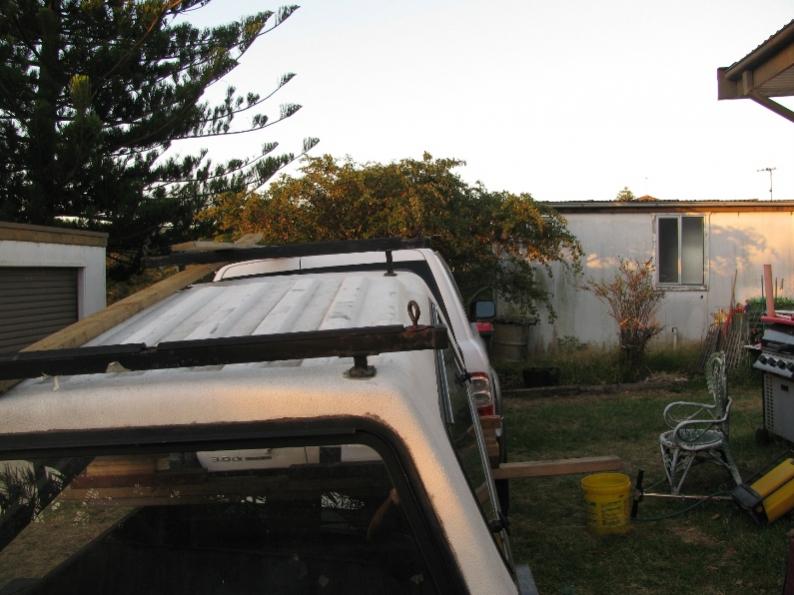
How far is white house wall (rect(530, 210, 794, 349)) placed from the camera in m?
13.7

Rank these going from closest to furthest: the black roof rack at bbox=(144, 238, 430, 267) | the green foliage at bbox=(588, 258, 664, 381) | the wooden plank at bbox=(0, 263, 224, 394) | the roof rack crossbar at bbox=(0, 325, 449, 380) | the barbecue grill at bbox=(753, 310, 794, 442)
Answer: the roof rack crossbar at bbox=(0, 325, 449, 380)
the wooden plank at bbox=(0, 263, 224, 394)
the black roof rack at bbox=(144, 238, 430, 267)
the barbecue grill at bbox=(753, 310, 794, 442)
the green foliage at bbox=(588, 258, 664, 381)

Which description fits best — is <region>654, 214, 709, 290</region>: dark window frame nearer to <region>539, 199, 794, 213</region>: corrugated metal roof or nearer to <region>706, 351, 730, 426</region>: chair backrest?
<region>539, 199, 794, 213</region>: corrugated metal roof

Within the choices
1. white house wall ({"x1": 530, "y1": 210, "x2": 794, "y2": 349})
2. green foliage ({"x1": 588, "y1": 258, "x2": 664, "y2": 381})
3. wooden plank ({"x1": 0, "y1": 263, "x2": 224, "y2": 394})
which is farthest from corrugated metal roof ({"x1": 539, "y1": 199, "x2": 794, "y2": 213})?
wooden plank ({"x1": 0, "y1": 263, "x2": 224, "y2": 394})

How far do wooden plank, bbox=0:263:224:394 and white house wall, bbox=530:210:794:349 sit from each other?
11.5m

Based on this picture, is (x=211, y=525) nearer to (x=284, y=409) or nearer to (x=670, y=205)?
(x=284, y=409)

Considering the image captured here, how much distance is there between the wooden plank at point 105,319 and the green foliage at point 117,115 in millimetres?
13789

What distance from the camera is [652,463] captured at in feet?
24.3

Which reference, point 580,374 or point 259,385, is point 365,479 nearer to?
point 259,385

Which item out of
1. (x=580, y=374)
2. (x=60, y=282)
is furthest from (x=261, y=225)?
(x=580, y=374)

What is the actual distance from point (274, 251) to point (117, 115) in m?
16.3

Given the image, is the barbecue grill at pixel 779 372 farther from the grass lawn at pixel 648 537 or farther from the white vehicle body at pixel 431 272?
the white vehicle body at pixel 431 272

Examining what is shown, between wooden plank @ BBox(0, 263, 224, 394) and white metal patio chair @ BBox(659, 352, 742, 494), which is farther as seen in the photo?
white metal patio chair @ BBox(659, 352, 742, 494)

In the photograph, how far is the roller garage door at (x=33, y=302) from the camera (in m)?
11.6

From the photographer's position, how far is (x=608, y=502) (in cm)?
544
